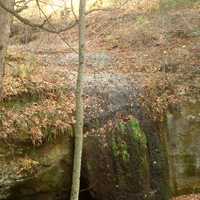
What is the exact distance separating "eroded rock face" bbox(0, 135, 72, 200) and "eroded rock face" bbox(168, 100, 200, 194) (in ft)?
9.74

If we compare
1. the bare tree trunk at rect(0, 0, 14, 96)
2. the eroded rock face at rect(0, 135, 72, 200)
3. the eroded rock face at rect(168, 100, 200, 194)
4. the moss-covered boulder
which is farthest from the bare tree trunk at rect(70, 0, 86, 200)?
the eroded rock face at rect(168, 100, 200, 194)

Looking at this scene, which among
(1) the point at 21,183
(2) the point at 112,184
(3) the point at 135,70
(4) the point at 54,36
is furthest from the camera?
(4) the point at 54,36

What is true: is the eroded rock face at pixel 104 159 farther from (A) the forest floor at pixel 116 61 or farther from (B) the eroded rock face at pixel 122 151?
(A) the forest floor at pixel 116 61

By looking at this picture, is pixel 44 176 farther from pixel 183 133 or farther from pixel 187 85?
pixel 187 85

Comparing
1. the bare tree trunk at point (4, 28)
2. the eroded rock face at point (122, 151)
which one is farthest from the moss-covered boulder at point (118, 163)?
the bare tree trunk at point (4, 28)

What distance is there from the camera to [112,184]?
34.3 feet

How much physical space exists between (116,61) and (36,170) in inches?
243

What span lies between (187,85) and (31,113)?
467cm

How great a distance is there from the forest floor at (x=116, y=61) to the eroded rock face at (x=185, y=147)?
0.94 ft

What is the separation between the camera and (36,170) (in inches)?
381

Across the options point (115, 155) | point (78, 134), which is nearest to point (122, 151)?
point (115, 155)

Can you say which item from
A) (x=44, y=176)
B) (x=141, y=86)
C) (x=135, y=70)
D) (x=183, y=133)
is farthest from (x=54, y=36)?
(x=44, y=176)

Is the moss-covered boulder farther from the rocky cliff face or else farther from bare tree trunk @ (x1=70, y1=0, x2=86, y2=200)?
bare tree trunk @ (x1=70, y1=0, x2=86, y2=200)

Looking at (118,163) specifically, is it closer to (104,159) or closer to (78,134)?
(104,159)
